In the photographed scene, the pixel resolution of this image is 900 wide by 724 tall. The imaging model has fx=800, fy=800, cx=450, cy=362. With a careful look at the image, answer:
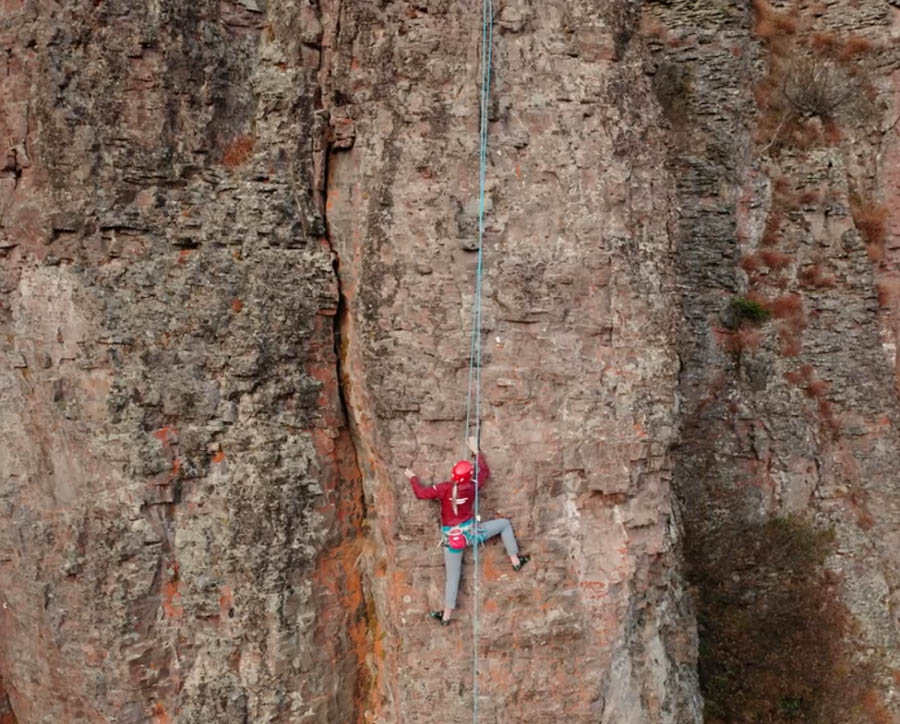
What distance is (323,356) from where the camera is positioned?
7.07m

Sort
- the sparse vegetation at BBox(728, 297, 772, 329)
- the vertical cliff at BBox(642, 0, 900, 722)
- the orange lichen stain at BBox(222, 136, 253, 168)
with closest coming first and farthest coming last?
the orange lichen stain at BBox(222, 136, 253, 168), the vertical cliff at BBox(642, 0, 900, 722), the sparse vegetation at BBox(728, 297, 772, 329)

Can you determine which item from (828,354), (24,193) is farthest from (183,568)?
(828,354)

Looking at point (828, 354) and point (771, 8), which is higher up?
point (771, 8)

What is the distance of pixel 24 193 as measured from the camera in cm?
675

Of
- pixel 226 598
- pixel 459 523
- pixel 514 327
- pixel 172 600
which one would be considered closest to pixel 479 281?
pixel 514 327

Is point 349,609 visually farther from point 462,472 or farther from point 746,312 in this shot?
point 746,312

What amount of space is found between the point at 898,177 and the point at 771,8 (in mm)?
3259

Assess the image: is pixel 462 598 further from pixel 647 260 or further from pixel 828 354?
pixel 828 354

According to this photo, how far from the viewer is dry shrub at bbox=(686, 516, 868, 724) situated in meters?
10.9

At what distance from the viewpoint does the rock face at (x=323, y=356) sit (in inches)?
260

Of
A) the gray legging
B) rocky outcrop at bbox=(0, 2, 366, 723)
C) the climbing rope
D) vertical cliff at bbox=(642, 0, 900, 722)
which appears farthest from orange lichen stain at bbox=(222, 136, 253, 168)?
vertical cliff at bbox=(642, 0, 900, 722)

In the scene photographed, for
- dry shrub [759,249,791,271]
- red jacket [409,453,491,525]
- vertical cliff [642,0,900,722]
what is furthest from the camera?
dry shrub [759,249,791,271]

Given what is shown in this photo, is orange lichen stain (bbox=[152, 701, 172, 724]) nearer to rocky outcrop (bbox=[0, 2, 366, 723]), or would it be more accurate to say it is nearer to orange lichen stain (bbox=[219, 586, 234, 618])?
rocky outcrop (bbox=[0, 2, 366, 723])

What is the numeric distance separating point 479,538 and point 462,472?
2.05 feet
